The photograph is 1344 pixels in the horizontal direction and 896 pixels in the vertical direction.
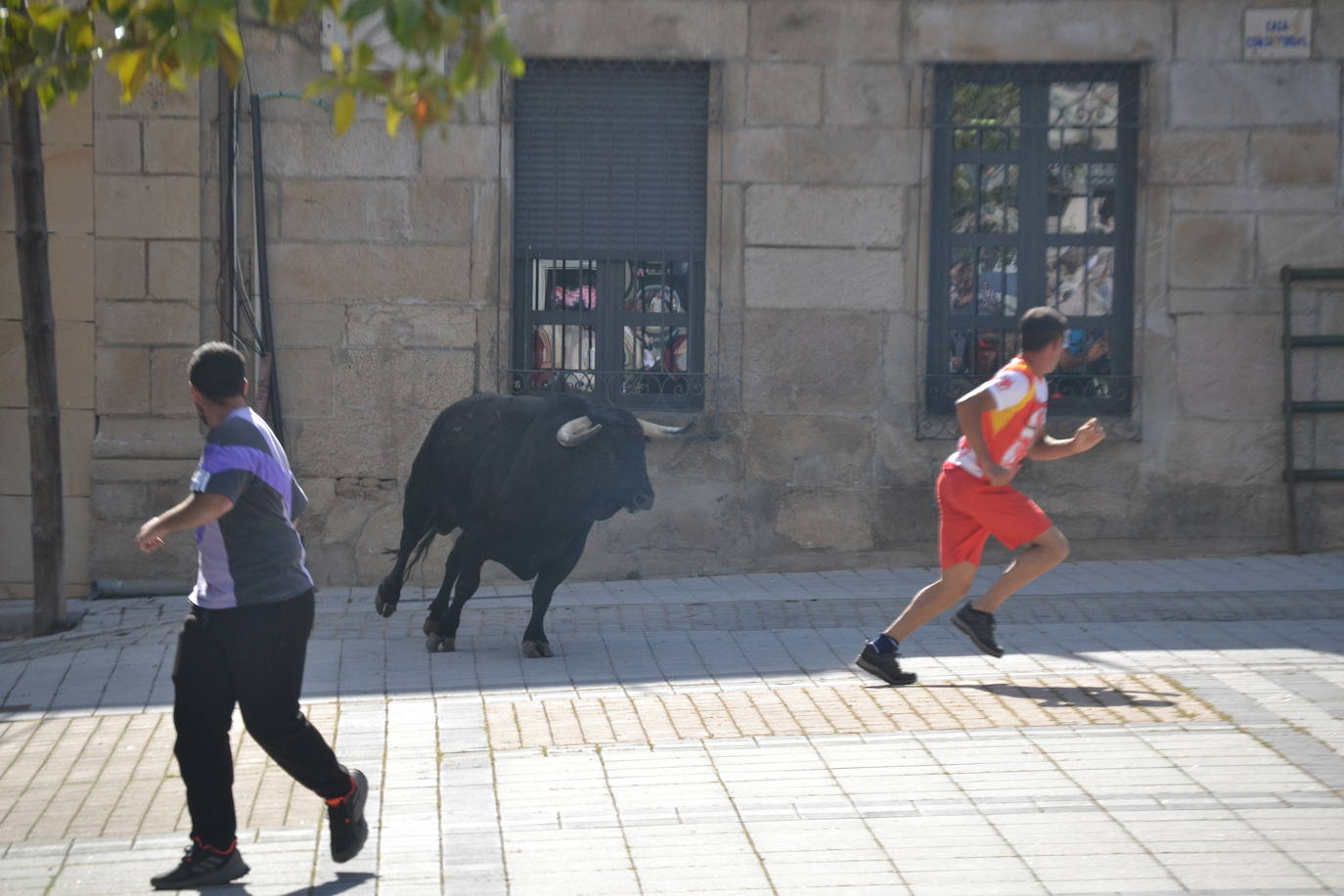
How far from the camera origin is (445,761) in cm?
620

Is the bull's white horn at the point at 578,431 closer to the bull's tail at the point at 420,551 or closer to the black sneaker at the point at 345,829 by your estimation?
the bull's tail at the point at 420,551

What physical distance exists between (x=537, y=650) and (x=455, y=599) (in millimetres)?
524

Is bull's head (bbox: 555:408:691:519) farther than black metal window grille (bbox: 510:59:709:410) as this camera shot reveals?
No

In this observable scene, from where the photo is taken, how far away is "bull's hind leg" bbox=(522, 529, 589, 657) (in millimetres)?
8320

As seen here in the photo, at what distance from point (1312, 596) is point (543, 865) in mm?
5998

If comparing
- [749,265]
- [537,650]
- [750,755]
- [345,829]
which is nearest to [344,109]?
[345,829]

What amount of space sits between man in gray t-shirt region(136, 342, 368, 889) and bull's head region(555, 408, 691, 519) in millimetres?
3274

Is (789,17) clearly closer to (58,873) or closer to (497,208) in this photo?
(497,208)

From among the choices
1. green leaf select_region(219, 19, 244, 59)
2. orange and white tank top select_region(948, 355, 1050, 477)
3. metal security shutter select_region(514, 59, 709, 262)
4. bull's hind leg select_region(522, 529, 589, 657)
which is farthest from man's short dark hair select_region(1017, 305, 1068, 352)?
metal security shutter select_region(514, 59, 709, 262)

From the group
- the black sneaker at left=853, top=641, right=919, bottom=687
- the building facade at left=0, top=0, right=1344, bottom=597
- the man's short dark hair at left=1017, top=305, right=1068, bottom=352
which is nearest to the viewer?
the man's short dark hair at left=1017, top=305, right=1068, bottom=352

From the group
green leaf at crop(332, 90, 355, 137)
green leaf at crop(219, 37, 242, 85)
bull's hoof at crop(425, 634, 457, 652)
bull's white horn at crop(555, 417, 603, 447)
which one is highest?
green leaf at crop(219, 37, 242, 85)

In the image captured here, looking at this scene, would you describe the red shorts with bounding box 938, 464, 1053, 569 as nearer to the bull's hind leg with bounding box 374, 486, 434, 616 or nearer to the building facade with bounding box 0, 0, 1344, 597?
the bull's hind leg with bounding box 374, 486, 434, 616

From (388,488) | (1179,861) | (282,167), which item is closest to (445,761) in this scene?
(1179,861)

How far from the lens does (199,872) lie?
489 cm
